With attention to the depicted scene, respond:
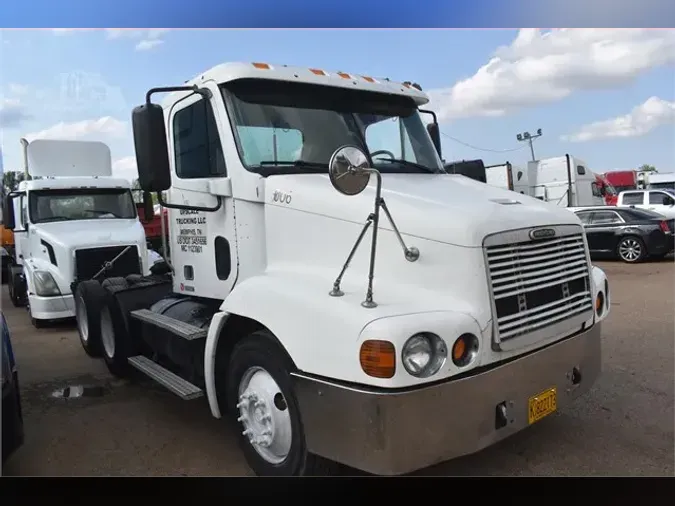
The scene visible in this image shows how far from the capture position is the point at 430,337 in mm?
2750

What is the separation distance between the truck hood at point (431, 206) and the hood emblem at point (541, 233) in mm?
45

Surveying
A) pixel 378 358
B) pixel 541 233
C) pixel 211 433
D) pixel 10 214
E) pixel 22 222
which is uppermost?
pixel 10 214

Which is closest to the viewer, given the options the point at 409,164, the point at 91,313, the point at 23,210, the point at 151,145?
the point at 151,145

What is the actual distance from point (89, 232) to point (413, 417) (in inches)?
271

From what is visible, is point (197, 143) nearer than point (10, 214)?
Yes

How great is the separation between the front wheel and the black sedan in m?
11.5

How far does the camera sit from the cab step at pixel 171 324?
3922mm

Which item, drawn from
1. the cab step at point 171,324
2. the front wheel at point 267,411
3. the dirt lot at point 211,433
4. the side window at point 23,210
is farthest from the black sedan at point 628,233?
the front wheel at point 267,411

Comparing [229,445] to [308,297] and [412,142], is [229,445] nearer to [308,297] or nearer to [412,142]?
[308,297]

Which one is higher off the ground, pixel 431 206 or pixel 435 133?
pixel 435 133

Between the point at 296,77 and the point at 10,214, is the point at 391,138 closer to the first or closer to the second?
the point at 296,77

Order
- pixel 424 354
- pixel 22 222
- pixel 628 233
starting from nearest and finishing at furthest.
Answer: pixel 424 354, pixel 22 222, pixel 628 233

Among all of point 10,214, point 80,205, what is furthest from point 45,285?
A: point 10,214

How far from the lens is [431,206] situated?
10.5 ft
